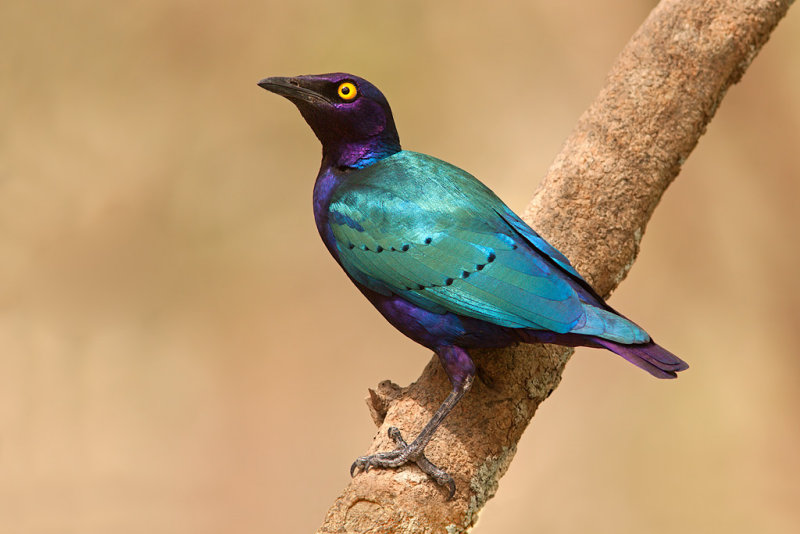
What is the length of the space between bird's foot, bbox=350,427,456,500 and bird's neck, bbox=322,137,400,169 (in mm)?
1142

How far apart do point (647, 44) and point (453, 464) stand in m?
2.44

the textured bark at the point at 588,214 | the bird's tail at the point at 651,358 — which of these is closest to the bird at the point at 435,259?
the bird's tail at the point at 651,358

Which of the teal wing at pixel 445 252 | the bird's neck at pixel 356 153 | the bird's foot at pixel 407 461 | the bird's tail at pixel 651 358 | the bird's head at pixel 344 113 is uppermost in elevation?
the bird's head at pixel 344 113

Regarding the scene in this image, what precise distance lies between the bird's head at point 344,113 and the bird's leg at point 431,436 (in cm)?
89

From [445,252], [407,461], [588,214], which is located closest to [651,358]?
[445,252]

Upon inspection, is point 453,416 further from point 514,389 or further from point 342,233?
point 342,233

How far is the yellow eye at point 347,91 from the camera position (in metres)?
3.51

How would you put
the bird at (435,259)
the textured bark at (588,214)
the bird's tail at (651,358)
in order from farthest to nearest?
1. the textured bark at (588,214)
2. the bird at (435,259)
3. the bird's tail at (651,358)

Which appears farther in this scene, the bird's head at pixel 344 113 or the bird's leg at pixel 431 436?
the bird's head at pixel 344 113

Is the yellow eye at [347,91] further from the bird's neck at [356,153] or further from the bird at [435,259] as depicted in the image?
the bird's neck at [356,153]

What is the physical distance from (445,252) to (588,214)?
1130mm

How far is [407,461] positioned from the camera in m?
3.31

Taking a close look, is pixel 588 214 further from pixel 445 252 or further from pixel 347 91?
pixel 347 91

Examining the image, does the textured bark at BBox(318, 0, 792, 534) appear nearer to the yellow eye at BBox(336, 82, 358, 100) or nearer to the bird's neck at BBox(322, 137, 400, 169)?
the bird's neck at BBox(322, 137, 400, 169)
